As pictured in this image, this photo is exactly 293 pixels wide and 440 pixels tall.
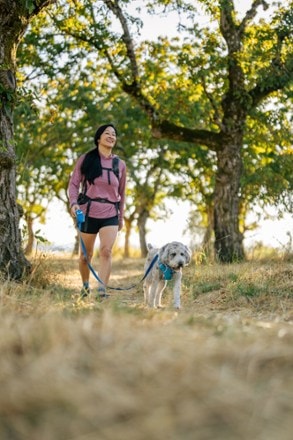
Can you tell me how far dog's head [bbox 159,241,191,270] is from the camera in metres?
7.41

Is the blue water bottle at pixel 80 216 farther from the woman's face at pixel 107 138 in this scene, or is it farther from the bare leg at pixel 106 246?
the woman's face at pixel 107 138

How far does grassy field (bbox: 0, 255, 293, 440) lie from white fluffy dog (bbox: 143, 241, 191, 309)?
10.8 feet

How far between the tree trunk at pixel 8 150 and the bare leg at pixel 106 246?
1.44 meters

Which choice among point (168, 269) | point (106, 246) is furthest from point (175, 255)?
point (106, 246)

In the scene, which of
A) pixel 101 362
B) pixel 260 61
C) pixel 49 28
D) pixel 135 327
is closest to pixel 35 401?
pixel 101 362

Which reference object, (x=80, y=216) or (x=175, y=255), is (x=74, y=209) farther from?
(x=175, y=255)

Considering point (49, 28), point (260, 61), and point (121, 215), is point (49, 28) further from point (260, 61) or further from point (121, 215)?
point (121, 215)

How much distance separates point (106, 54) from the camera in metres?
15.3

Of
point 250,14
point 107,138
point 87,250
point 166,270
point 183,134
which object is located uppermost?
point 250,14

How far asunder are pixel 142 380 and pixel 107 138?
5.87 meters

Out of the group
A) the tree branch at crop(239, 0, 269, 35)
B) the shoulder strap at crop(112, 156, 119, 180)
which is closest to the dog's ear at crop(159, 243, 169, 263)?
the shoulder strap at crop(112, 156, 119, 180)

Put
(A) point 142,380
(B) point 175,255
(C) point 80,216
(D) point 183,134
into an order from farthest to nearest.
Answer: (D) point 183,134, (C) point 80,216, (B) point 175,255, (A) point 142,380

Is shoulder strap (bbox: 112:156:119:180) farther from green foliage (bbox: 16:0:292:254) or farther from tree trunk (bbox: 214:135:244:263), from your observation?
tree trunk (bbox: 214:135:244:263)

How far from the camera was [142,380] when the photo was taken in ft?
9.35
